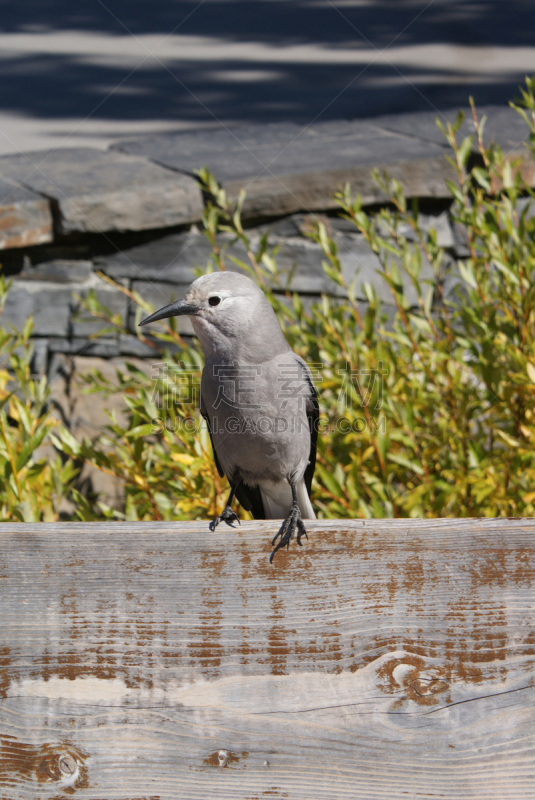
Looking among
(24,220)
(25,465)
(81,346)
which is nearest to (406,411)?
(25,465)

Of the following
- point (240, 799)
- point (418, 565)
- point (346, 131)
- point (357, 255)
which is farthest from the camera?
point (346, 131)

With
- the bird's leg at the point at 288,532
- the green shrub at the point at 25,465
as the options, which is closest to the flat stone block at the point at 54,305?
the green shrub at the point at 25,465

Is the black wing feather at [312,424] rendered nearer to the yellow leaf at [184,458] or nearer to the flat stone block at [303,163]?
the yellow leaf at [184,458]

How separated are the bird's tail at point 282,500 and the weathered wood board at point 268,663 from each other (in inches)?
39.5

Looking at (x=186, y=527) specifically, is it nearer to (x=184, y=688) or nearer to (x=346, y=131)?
(x=184, y=688)

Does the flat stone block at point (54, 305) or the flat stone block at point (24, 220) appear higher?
the flat stone block at point (24, 220)

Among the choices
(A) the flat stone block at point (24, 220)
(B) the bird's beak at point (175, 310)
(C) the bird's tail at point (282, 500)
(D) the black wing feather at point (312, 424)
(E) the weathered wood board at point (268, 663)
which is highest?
(A) the flat stone block at point (24, 220)

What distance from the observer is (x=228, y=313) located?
82.9 inches

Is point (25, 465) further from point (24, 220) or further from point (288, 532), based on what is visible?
point (24, 220)

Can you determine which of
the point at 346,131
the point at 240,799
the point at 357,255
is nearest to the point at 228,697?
the point at 240,799

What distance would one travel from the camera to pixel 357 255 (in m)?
3.66

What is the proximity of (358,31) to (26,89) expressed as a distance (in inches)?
115

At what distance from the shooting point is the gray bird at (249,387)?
2.09m

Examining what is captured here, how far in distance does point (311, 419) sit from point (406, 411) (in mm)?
378
